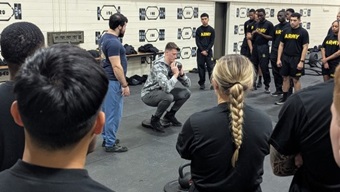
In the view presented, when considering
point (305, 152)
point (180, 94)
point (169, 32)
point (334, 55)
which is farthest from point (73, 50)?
point (169, 32)

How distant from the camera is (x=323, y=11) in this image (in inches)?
560

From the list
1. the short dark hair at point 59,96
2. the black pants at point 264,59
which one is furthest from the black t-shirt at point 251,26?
the short dark hair at point 59,96

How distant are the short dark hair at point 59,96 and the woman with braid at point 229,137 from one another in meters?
1.04

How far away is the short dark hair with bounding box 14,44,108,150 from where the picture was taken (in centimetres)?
79

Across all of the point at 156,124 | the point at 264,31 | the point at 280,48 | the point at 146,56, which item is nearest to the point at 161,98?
the point at 156,124

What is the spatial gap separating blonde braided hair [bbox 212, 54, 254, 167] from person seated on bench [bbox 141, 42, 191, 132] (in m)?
2.55

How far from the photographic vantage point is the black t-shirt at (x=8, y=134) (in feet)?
4.89

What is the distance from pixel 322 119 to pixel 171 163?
2589mm

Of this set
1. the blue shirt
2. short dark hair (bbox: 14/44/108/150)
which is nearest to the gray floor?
the blue shirt

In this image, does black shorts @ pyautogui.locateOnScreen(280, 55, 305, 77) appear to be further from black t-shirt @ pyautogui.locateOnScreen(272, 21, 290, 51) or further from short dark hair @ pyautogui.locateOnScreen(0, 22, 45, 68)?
short dark hair @ pyautogui.locateOnScreen(0, 22, 45, 68)

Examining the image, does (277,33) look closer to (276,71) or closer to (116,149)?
(276,71)

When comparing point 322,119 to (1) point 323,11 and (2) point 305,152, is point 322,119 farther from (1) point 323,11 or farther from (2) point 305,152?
(1) point 323,11

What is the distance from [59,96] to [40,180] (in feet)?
0.66

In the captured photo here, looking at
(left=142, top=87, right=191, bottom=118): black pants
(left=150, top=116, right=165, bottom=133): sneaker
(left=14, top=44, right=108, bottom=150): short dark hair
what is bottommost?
(left=150, top=116, right=165, bottom=133): sneaker
